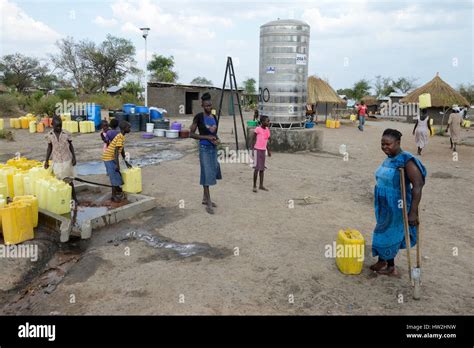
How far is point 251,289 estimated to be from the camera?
378cm

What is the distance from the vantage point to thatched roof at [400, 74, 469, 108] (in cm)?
1945

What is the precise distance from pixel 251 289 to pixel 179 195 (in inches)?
147

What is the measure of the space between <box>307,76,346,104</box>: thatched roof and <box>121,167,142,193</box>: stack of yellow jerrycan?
18.6 meters

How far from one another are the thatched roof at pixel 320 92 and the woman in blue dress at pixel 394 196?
21028mm

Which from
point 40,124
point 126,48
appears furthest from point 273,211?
point 126,48

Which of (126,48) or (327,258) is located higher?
(126,48)

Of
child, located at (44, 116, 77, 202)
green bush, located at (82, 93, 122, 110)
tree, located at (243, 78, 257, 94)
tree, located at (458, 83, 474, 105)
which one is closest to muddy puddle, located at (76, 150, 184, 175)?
child, located at (44, 116, 77, 202)

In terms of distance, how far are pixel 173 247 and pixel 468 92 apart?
1833 inches

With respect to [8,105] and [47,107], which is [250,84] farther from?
[47,107]

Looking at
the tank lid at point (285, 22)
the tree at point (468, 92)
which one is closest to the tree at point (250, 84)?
the tree at point (468, 92)

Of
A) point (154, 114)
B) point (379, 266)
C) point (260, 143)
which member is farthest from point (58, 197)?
point (154, 114)

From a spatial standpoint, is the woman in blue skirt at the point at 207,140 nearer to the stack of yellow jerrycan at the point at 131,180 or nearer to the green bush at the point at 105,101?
the stack of yellow jerrycan at the point at 131,180

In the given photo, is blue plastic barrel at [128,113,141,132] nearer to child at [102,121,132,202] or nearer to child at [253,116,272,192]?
child at [253,116,272,192]
